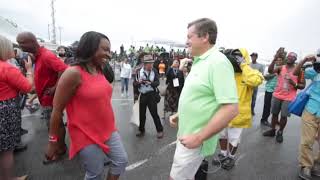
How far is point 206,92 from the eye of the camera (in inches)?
82.2

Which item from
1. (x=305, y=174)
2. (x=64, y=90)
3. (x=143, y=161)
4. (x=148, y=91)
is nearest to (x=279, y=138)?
(x=305, y=174)

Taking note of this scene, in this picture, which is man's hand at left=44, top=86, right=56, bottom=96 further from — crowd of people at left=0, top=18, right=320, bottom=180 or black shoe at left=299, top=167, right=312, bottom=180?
black shoe at left=299, top=167, right=312, bottom=180

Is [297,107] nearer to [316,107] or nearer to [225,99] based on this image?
[316,107]

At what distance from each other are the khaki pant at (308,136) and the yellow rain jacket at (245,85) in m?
0.77

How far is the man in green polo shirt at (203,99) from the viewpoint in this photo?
6.37 ft

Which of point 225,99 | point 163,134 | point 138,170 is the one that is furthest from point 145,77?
point 225,99

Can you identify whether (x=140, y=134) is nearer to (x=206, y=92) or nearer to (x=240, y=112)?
(x=240, y=112)

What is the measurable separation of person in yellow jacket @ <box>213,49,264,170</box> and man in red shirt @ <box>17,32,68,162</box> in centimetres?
252

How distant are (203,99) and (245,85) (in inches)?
92.4

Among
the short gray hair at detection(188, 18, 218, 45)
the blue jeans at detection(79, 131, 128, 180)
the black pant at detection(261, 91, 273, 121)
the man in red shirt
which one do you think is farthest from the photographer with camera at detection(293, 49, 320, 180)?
the man in red shirt

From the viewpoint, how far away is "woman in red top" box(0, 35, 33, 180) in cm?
304

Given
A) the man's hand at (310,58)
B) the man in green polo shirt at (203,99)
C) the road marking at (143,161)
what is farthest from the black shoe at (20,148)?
the man's hand at (310,58)

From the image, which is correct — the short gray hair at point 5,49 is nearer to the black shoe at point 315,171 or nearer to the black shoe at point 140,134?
the black shoe at point 140,134

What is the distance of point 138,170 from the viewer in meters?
4.32
